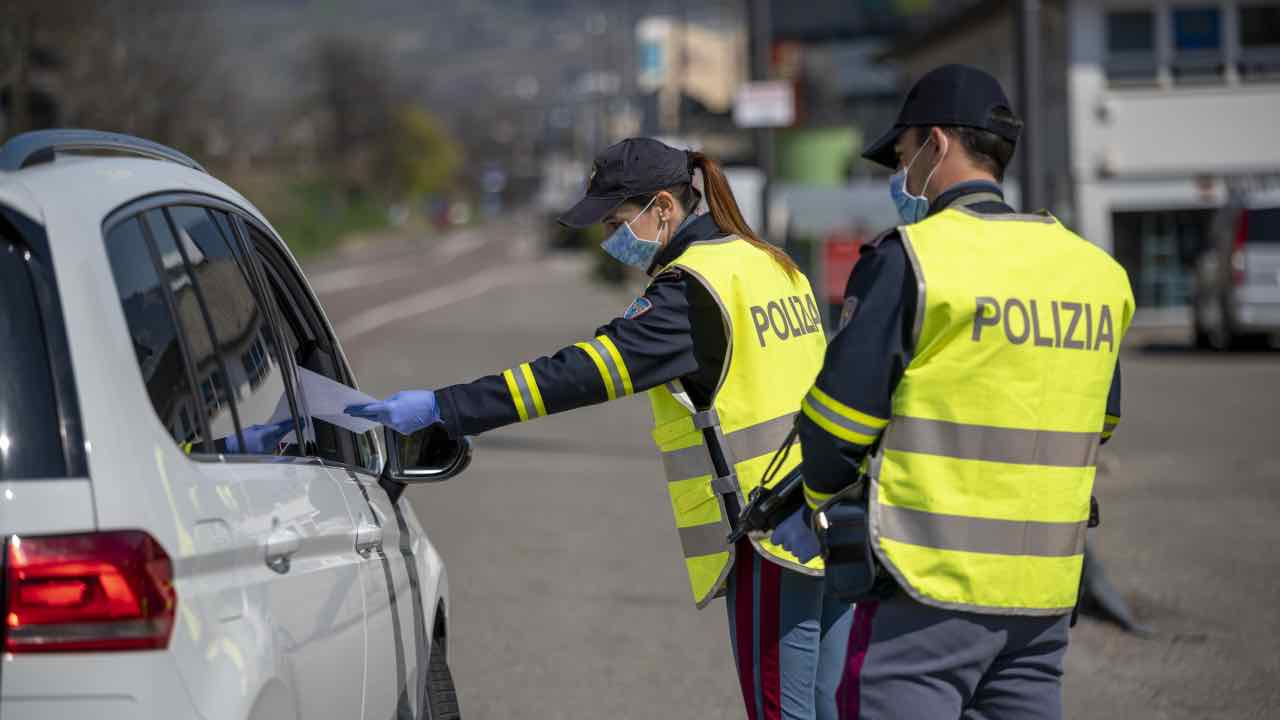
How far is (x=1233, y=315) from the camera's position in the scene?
24047mm

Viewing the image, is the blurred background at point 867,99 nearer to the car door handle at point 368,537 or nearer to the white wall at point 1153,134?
the white wall at point 1153,134

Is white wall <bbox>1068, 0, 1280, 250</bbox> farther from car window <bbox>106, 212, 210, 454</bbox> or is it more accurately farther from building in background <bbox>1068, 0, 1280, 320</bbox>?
car window <bbox>106, 212, 210, 454</bbox>

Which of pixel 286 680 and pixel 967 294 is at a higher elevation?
pixel 967 294

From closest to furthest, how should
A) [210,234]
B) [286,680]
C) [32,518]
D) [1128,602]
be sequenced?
[32,518] → [286,680] → [210,234] → [1128,602]

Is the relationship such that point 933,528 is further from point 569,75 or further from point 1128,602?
point 569,75

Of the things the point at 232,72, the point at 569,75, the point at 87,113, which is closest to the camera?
the point at 87,113

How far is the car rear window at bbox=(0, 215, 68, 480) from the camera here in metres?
2.58

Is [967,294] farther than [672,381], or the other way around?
[672,381]

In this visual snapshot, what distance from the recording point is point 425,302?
1563 inches

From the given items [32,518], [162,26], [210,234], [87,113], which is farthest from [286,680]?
[162,26]

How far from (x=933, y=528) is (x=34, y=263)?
5.17ft

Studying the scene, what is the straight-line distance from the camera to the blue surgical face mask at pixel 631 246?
4238 mm

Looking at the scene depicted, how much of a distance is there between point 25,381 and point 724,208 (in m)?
1.96

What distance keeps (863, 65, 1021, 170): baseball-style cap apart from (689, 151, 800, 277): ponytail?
2.30 feet
